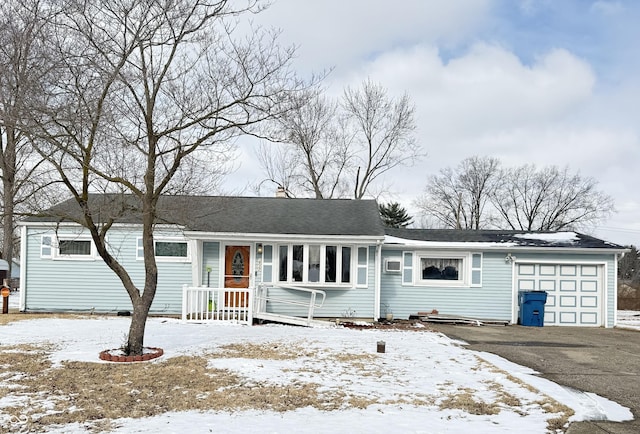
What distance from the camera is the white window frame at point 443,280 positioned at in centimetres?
1471

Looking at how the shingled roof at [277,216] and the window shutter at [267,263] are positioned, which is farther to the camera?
the window shutter at [267,263]

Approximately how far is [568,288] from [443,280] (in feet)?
11.6

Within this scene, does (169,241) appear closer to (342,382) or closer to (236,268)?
(236,268)

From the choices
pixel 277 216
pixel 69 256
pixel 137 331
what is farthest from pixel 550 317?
pixel 69 256

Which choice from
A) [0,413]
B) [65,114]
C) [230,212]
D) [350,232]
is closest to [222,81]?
[65,114]

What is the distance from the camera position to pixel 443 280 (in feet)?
48.4

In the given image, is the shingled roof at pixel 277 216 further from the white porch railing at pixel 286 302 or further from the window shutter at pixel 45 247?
the white porch railing at pixel 286 302

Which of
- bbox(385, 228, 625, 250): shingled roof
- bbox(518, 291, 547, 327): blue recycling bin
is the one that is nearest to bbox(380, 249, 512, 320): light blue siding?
bbox(518, 291, 547, 327): blue recycling bin

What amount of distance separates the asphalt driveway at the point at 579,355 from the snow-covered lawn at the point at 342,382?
0.33m

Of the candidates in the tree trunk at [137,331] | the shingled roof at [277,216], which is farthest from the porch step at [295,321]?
the tree trunk at [137,331]

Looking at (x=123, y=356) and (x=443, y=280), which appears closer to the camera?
(x=123, y=356)

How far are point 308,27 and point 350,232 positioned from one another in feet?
19.3

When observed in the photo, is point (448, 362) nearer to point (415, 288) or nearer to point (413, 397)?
point (413, 397)

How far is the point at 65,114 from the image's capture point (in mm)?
7242
